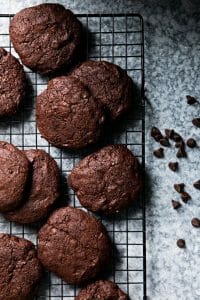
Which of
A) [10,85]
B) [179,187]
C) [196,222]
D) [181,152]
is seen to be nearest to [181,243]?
[196,222]

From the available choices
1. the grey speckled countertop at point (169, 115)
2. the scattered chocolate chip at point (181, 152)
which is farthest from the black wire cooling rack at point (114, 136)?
the scattered chocolate chip at point (181, 152)

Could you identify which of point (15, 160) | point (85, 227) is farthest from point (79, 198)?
point (15, 160)

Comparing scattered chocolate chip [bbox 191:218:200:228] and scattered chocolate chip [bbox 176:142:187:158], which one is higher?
scattered chocolate chip [bbox 176:142:187:158]

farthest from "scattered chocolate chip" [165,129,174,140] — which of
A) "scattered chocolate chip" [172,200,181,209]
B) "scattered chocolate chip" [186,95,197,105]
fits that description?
"scattered chocolate chip" [172,200,181,209]

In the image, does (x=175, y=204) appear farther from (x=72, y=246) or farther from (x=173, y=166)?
(x=72, y=246)

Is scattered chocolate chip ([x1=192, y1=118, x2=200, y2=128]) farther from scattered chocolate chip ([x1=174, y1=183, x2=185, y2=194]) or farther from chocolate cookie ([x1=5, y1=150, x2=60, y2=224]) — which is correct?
chocolate cookie ([x1=5, y1=150, x2=60, y2=224])

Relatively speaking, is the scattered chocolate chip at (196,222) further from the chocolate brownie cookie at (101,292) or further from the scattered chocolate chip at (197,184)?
the chocolate brownie cookie at (101,292)
